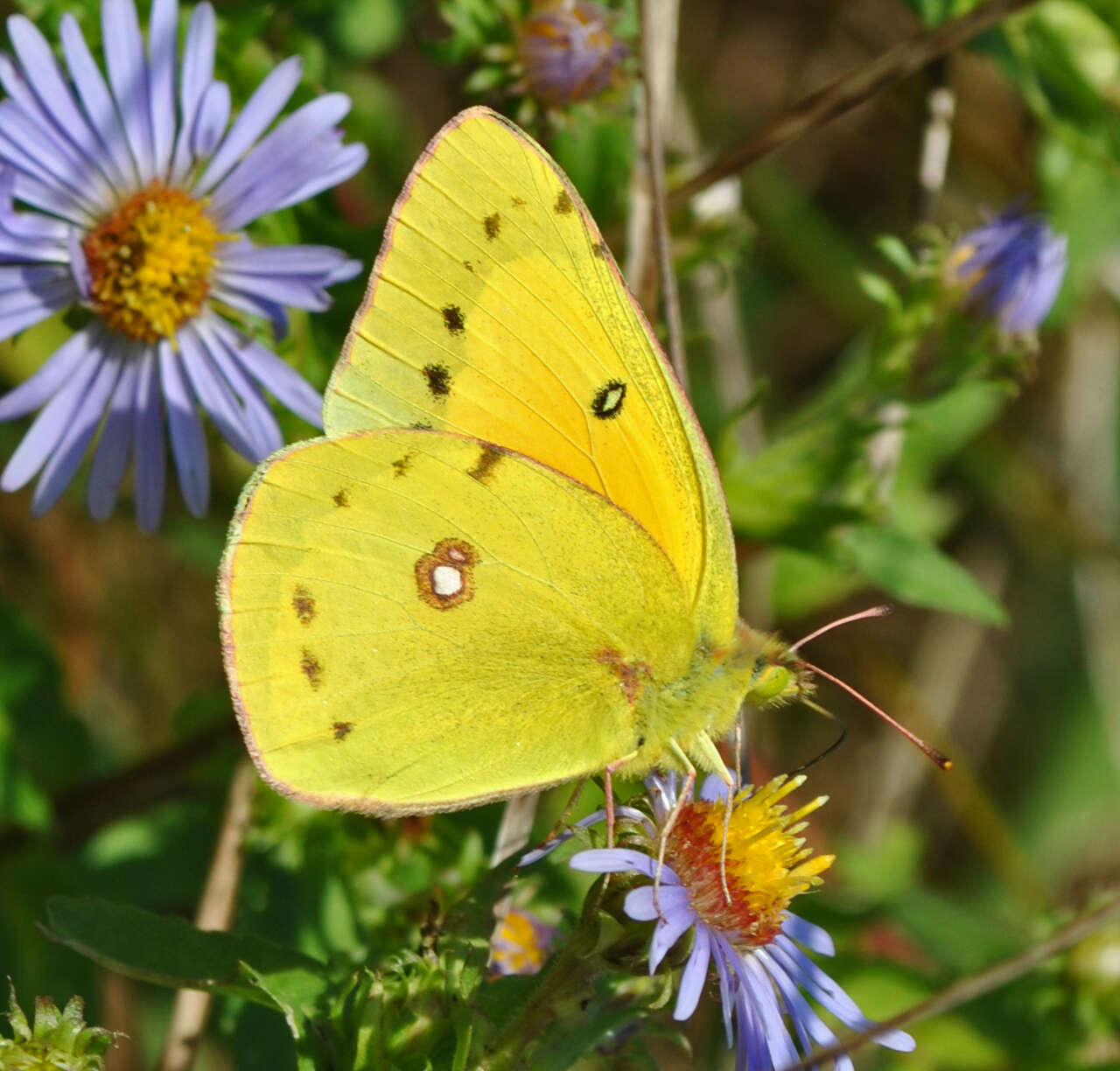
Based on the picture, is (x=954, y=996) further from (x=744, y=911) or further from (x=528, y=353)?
(x=528, y=353)

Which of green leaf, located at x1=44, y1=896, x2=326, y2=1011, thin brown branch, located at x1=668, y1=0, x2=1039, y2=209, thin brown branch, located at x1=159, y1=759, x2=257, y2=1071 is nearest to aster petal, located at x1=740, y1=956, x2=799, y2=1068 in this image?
green leaf, located at x1=44, y1=896, x2=326, y2=1011

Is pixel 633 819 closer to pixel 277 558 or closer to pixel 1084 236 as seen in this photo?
pixel 277 558

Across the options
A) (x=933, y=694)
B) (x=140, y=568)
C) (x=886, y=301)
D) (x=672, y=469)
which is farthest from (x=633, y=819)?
(x=933, y=694)

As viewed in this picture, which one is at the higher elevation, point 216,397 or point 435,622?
point 216,397

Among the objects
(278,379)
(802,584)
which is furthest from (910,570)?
(278,379)

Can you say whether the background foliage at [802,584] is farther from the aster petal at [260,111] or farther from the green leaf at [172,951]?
the aster petal at [260,111]

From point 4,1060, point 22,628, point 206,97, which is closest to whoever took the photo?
point 4,1060
